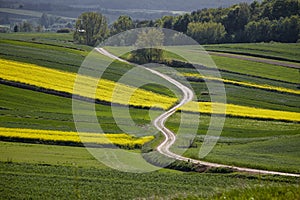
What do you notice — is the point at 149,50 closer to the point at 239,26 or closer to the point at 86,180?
the point at 239,26

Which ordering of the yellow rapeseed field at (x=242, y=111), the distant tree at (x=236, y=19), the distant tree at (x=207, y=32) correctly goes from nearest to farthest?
the yellow rapeseed field at (x=242, y=111) → the distant tree at (x=207, y=32) → the distant tree at (x=236, y=19)

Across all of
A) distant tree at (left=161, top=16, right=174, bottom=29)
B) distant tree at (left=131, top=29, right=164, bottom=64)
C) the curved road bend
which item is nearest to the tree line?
distant tree at (left=161, top=16, right=174, bottom=29)

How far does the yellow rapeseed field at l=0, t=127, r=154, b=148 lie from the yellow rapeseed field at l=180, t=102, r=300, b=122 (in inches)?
700

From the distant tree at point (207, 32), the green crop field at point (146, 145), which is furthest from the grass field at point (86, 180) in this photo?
the distant tree at point (207, 32)

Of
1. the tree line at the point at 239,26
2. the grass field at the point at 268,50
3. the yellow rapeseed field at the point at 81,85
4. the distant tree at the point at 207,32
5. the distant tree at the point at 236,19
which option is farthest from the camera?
the distant tree at the point at 236,19

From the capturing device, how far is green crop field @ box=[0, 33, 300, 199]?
1057 inches

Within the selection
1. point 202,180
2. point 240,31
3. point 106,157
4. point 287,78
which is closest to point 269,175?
point 202,180

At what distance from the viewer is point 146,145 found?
148ft

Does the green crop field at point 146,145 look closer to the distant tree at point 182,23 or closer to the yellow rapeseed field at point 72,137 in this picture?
the yellow rapeseed field at point 72,137

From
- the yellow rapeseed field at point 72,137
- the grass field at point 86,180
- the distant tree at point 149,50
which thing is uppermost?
the grass field at point 86,180

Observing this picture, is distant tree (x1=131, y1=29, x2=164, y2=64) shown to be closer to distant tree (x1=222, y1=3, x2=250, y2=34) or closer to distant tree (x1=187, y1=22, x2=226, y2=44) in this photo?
distant tree (x1=187, y1=22, x2=226, y2=44)

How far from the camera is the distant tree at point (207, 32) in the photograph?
5527 inches

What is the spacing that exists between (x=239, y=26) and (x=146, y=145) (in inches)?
4092

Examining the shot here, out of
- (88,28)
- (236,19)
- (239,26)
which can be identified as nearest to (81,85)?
(88,28)
